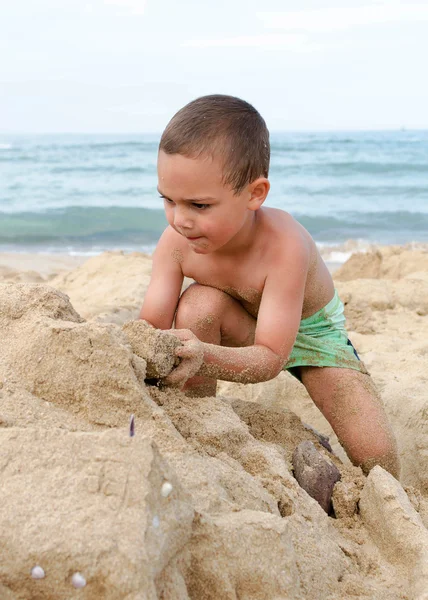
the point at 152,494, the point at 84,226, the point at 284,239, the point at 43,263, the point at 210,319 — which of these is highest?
the point at 284,239

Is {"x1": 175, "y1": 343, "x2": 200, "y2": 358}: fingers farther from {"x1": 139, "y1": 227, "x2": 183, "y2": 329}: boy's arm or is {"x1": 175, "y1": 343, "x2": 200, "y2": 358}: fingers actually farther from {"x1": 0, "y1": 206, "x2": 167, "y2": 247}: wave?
{"x1": 0, "y1": 206, "x2": 167, "y2": 247}: wave

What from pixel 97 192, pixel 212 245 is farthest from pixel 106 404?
pixel 97 192

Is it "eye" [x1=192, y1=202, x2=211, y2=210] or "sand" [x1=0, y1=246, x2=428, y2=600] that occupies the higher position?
"eye" [x1=192, y1=202, x2=211, y2=210]

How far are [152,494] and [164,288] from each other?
1467mm

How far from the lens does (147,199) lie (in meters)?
13.2

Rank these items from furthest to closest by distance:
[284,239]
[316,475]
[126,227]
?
[126,227], [284,239], [316,475]

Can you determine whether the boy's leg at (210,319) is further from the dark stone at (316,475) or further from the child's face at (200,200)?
the dark stone at (316,475)

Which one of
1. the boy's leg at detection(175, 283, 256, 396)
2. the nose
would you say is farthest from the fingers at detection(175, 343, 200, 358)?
the boy's leg at detection(175, 283, 256, 396)

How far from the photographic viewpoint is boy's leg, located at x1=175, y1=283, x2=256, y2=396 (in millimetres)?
2574

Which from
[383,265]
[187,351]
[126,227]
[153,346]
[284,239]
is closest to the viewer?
[153,346]

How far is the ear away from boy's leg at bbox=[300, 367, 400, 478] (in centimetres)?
79

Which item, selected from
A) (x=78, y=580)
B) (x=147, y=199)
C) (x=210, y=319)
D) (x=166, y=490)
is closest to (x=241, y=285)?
(x=210, y=319)

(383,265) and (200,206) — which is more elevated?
(200,206)

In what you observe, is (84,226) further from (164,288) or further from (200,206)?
(200,206)
